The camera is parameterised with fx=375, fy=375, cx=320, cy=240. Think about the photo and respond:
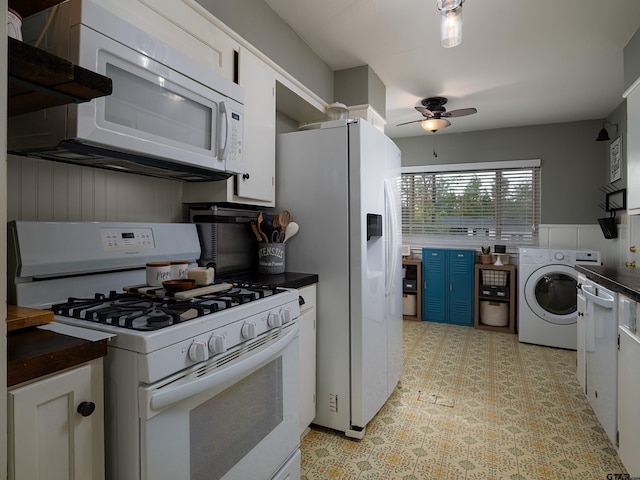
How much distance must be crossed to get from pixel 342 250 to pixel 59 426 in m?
1.50

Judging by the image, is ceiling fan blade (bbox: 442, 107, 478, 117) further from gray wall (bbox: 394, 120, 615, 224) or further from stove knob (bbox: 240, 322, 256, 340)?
stove knob (bbox: 240, 322, 256, 340)

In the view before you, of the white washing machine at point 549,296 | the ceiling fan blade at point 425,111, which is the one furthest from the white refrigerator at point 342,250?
the white washing machine at point 549,296

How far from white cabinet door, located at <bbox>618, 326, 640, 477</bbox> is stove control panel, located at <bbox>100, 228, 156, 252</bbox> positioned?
2.12 meters

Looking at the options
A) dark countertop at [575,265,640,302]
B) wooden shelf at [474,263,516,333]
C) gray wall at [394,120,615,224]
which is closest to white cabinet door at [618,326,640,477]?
dark countertop at [575,265,640,302]

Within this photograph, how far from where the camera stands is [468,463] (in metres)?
1.91

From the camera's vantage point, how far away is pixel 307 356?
2.06 m

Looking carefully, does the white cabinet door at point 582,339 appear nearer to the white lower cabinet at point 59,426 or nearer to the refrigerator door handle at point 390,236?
the refrigerator door handle at point 390,236

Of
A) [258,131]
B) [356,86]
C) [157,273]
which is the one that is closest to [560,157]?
[356,86]

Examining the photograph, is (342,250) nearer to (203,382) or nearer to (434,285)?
(203,382)

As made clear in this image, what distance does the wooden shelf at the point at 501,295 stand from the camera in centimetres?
432

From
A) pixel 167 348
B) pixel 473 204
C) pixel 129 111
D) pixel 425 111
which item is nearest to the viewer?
pixel 167 348

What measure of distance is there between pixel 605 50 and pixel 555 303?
7.68ft

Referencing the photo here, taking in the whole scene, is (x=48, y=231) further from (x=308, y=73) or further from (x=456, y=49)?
(x=456, y=49)

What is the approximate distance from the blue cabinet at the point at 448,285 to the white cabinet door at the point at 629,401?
2.80 metres
